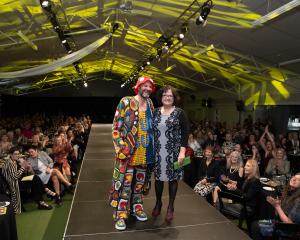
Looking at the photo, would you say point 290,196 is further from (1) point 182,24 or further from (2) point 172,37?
(2) point 172,37

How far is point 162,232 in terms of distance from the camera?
2211 millimetres

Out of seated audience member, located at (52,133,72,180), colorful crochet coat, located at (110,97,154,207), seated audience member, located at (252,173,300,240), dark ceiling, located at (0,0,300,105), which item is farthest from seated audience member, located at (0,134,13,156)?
seated audience member, located at (252,173,300,240)

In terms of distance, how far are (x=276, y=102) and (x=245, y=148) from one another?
4.37 m

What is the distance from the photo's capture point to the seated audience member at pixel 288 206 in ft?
9.11

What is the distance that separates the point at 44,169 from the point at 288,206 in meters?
3.83

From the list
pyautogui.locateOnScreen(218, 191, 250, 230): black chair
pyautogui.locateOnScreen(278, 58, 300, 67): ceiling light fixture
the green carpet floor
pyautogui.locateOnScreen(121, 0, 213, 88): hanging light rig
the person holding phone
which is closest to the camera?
the person holding phone

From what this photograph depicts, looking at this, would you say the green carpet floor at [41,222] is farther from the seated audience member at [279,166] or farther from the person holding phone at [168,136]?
the seated audience member at [279,166]

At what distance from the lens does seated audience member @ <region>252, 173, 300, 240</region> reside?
9.11ft

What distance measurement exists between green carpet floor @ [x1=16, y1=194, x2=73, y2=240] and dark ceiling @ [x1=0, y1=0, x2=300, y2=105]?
102 inches

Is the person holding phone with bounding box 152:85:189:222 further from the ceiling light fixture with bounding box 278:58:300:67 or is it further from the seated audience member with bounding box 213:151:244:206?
the ceiling light fixture with bounding box 278:58:300:67

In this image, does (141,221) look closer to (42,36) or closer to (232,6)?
(232,6)

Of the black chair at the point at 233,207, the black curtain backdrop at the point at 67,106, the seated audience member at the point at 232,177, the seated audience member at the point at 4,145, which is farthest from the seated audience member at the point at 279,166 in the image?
the black curtain backdrop at the point at 67,106

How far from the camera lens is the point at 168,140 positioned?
92.0 inches

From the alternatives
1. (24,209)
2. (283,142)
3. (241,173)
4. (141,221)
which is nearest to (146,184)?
(141,221)
